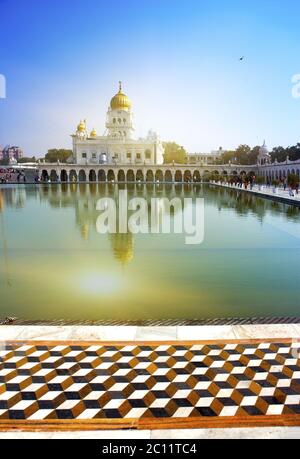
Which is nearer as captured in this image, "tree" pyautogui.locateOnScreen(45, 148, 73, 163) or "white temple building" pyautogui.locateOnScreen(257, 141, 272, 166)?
"white temple building" pyautogui.locateOnScreen(257, 141, 272, 166)

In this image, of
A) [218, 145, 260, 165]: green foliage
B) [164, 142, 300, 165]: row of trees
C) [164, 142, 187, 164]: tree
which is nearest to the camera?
[164, 142, 300, 165]: row of trees

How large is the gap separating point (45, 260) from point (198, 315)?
363 centimetres

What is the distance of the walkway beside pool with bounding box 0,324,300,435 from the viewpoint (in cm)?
255

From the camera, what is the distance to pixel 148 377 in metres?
3.05

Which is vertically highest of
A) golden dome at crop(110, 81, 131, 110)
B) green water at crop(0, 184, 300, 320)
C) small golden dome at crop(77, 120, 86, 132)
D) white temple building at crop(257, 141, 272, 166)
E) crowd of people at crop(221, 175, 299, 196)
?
golden dome at crop(110, 81, 131, 110)

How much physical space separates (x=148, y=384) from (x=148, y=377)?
0.10 metres

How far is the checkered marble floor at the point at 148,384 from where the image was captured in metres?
2.56

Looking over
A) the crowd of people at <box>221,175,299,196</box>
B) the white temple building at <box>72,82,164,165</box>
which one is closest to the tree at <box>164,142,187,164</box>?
the white temple building at <box>72,82,164,165</box>

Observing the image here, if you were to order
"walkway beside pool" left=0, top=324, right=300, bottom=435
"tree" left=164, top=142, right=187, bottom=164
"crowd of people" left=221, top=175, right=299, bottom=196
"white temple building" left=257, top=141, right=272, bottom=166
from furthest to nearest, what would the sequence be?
"tree" left=164, top=142, right=187, bottom=164
"white temple building" left=257, top=141, right=272, bottom=166
"crowd of people" left=221, top=175, right=299, bottom=196
"walkway beside pool" left=0, top=324, right=300, bottom=435

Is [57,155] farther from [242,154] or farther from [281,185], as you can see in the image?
[281,185]

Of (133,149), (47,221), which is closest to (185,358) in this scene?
(47,221)

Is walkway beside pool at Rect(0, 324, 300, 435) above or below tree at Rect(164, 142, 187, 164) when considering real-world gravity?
below

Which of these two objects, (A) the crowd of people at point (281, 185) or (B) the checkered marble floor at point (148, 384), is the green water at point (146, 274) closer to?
(B) the checkered marble floor at point (148, 384)

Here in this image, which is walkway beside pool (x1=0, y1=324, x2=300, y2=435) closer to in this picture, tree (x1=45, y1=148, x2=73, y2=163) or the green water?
the green water
